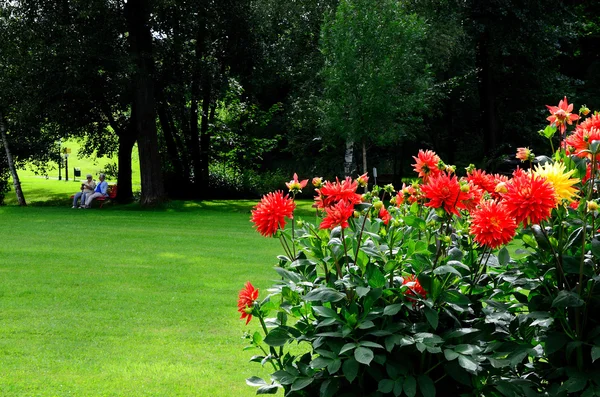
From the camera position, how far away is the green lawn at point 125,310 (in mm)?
5648

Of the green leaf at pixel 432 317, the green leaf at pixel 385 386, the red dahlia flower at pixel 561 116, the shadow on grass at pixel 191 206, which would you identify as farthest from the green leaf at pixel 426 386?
the shadow on grass at pixel 191 206

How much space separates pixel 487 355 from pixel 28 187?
38831mm

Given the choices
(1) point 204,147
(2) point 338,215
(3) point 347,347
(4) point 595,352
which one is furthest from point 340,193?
(1) point 204,147

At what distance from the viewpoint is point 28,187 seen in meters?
38.9

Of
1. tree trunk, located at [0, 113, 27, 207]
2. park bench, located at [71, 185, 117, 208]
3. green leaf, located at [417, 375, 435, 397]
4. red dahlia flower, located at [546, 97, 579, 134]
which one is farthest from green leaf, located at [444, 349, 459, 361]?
tree trunk, located at [0, 113, 27, 207]

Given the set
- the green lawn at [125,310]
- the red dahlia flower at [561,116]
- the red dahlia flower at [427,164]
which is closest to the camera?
the red dahlia flower at [561,116]

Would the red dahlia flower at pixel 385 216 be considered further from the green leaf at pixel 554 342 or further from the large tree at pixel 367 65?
the large tree at pixel 367 65

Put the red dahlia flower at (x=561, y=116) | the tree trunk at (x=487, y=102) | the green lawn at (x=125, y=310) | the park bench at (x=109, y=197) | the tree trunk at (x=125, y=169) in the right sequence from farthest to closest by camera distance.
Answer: the tree trunk at (x=487, y=102)
the tree trunk at (x=125, y=169)
the park bench at (x=109, y=197)
the green lawn at (x=125, y=310)
the red dahlia flower at (x=561, y=116)

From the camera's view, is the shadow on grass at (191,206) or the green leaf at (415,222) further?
the shadow on grass at (191,206)

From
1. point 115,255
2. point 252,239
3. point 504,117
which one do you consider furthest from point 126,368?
point 504,117

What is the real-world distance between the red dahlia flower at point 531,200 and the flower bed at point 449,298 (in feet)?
0.10

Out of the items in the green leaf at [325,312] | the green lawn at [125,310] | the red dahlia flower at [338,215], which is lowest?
the green lawn at [125,310]

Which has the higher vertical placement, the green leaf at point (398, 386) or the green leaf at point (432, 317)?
the green leaf at point (432, 317)

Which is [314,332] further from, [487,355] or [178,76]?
[178,76]
